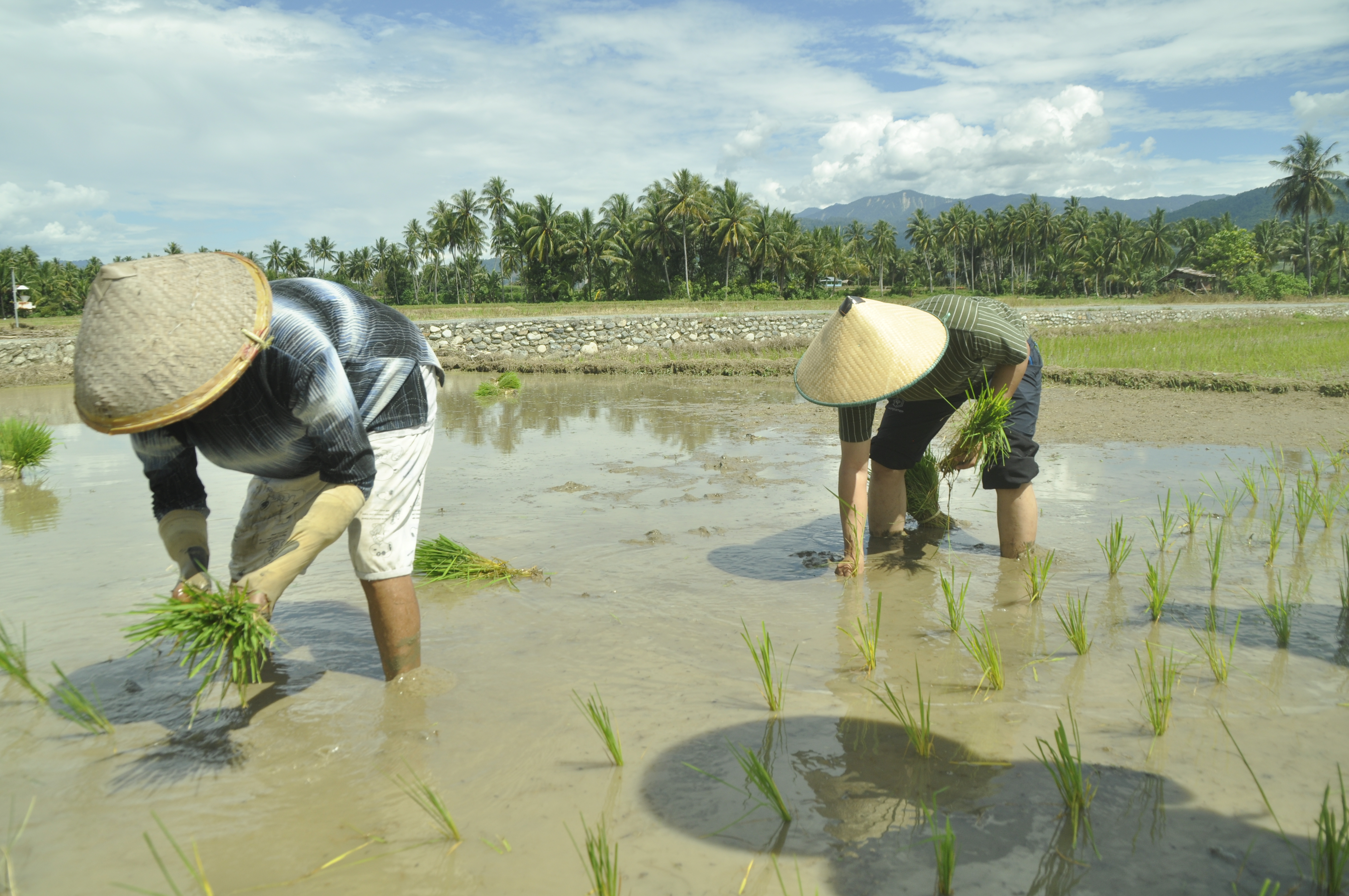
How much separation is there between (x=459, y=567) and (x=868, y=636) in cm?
178

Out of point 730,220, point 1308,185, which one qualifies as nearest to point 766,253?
point 730,220

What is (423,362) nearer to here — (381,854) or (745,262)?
(381,854)

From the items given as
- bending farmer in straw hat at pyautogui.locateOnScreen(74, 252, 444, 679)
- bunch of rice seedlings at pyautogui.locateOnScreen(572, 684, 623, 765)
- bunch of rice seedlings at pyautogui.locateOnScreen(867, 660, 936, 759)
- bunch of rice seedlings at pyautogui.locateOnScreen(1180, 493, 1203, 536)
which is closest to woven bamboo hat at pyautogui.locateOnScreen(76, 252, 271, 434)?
bending farmer in straw hat at pyautogui.locateOnScreen(74, 252, 444, 679)

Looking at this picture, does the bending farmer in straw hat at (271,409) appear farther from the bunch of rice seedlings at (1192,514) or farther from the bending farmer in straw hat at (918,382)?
the bunch of rice seedlings at (1192,514)

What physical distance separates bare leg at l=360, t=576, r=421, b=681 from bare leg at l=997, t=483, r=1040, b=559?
8.12 ft

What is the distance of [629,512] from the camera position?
4578 millimetres

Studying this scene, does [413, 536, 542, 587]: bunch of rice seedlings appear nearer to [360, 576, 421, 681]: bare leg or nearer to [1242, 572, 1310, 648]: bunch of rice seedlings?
[360, 576, 421, 681]: bare leg

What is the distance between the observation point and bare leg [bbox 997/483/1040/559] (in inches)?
137

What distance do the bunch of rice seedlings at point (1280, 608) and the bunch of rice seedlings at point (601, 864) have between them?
7.40 feet

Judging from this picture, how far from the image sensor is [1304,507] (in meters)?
3.82

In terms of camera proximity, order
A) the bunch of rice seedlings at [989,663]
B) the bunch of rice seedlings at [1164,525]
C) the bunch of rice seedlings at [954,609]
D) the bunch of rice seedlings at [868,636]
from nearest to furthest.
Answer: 1. the bunch of rice seedlings at [989,663]
2. the bunch of rice seedlings at [868,636]
3. the bunch of rice seedlings at [954,609]
4. the bunch of rice seedlings at [1164,525]

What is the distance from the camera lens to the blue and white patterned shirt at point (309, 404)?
1.83m

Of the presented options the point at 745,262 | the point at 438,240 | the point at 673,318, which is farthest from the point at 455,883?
the point at 438,240

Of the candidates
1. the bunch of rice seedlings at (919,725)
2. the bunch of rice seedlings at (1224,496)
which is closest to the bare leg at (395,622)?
the bunch of rice seedlings at (919,725)
